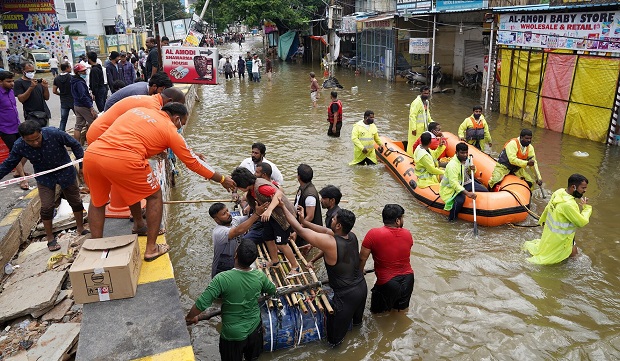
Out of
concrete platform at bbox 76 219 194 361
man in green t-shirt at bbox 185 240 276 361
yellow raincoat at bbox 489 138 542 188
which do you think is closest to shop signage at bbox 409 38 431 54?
yellow raincoat at bbox 489 138 542 188

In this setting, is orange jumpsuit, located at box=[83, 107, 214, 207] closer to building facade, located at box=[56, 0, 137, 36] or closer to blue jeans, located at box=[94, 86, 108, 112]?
blue jeans, located at box=[94, 86, 108, 112]

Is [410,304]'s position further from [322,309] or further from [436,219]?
[436,219]

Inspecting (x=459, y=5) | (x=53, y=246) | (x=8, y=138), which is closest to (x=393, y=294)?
(x=53, y=246)

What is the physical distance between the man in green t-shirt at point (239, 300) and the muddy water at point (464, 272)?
0.61 metres

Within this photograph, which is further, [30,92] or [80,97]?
[80,97]

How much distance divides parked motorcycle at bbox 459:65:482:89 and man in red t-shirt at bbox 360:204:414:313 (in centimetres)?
1815

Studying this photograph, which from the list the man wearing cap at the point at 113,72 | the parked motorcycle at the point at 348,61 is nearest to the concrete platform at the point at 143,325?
the man wearing cap at the point at 113,72

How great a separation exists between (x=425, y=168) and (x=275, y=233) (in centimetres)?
398

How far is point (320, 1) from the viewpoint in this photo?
3472 centimetres

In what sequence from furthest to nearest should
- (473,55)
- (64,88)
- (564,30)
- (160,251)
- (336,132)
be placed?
(473,55)
(336,132)
(564,30)
(64,88)
(160,251)

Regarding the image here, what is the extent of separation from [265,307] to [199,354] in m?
0.91

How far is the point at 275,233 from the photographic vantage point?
212 inches

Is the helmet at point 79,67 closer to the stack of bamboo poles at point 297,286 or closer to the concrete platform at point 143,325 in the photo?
the concrete platform at point 143,325

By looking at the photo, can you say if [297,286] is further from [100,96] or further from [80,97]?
[100,96]
